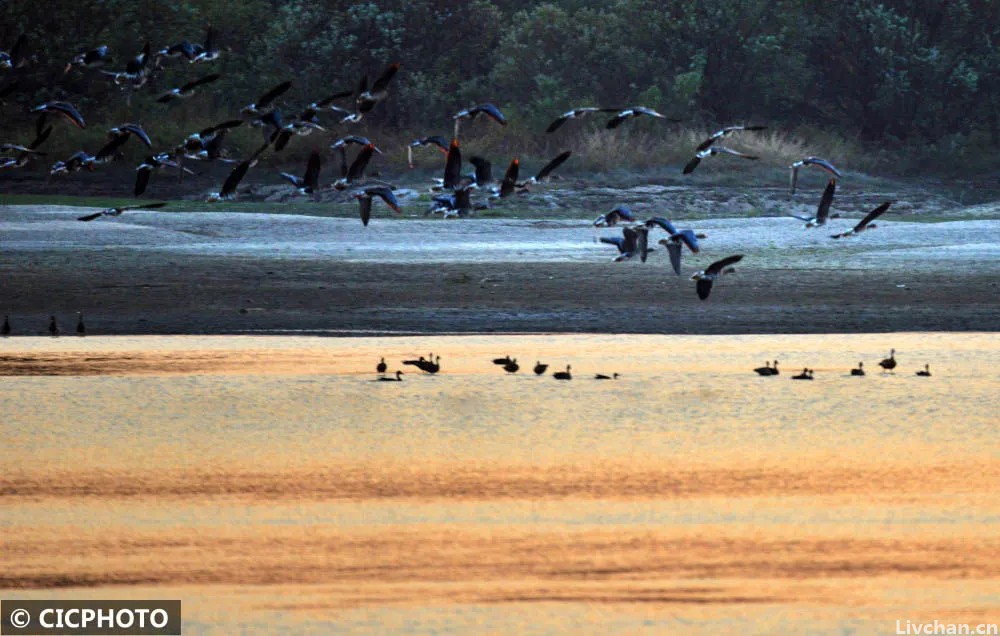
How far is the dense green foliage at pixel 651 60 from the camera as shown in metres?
50.5

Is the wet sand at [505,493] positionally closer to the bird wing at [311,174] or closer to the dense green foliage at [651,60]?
the bird wing at [311,174]

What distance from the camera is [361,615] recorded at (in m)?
6.91

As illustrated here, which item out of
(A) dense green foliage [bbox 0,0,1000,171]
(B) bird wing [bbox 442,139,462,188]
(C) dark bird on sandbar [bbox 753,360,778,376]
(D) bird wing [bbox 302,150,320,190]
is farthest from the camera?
(A) dense green foliage [bbox 0,0,1000,171]

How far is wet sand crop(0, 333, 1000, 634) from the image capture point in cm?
713

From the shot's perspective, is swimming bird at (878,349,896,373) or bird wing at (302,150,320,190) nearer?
swimming bird at (878,349,896,373)

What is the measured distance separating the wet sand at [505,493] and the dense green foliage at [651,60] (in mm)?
36157

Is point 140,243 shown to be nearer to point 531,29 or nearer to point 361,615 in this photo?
point 361,615

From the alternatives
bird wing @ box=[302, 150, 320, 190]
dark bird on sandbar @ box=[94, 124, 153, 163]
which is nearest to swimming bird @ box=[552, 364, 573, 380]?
bird wing @ box=[302, 150, 320, 190]

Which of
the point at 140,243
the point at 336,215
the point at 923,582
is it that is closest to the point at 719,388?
the point at 923,582

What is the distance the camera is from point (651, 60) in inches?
2034

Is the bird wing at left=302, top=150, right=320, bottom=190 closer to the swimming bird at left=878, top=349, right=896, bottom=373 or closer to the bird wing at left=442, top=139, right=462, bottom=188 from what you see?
the bird wing at left=442, top=139, right=462, bottom=188

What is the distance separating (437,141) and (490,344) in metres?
2.04

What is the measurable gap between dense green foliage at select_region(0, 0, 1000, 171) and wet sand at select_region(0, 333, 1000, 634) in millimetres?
36157

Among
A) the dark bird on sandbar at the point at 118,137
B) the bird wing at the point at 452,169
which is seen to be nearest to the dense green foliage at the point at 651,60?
the dark bird on sandbar at the point at 118,137
